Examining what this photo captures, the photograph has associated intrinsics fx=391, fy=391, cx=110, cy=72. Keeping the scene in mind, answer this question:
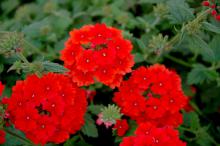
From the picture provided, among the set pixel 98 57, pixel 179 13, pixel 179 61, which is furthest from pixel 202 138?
pixel 98 57

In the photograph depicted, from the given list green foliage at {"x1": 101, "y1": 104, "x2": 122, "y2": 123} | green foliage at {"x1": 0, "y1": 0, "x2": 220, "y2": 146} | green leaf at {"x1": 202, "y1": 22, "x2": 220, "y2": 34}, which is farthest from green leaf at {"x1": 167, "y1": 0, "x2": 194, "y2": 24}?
green foliage at {"x1": 101, "y1": 104, "x2": 122, "y2": 123}

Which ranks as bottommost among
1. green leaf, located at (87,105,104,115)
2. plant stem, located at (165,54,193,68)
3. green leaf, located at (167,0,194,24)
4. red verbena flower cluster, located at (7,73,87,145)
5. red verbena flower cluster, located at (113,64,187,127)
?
plant stem, located at (165,54,193,68)

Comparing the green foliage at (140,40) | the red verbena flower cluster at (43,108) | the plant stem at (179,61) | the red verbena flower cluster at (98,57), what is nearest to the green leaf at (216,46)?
the green foliage at (140,40)

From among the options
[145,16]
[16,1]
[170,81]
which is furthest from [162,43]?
[16,1]

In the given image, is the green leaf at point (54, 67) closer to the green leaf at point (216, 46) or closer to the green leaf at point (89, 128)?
the green leaf at point (89, 128)

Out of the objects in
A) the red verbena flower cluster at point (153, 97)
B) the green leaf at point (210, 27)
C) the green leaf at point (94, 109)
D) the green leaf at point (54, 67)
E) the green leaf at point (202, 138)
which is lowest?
the green leaf at point (202, 138)

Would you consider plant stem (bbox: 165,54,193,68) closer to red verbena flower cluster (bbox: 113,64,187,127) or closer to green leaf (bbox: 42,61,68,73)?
red verbena flower cluster (bbox: 113,64,187,127)
